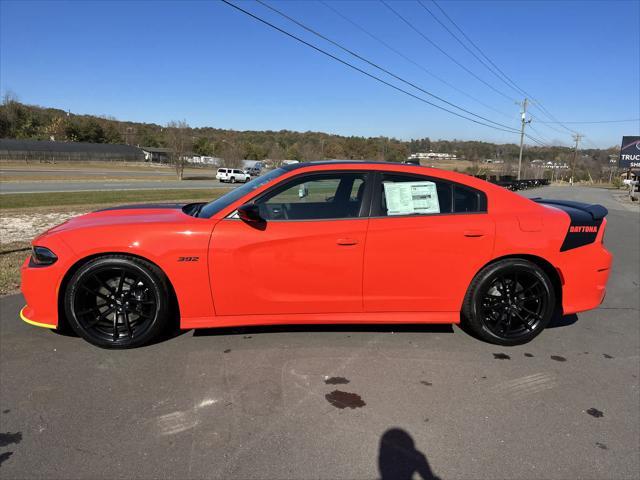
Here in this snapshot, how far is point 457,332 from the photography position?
4.08m

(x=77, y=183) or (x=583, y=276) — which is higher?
(x=583, y=276)

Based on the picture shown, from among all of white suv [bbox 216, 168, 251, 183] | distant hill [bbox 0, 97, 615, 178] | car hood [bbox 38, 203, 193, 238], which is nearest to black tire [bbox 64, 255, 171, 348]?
car hood [bbox 38, 203, 193, 238]

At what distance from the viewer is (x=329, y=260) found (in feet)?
11.3

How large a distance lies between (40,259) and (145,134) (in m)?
129

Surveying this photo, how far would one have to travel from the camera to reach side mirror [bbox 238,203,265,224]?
3326 mm

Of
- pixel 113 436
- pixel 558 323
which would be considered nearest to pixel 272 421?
pixel 113 436

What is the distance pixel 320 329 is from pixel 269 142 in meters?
112

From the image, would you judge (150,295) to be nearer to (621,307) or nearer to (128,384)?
(128,384)

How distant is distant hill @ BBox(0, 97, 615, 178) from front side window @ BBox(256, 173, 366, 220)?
50.9m

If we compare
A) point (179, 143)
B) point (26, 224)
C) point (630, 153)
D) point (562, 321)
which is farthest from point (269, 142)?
point (562, 321)

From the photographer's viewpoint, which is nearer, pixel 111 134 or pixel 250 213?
pixel 250 213

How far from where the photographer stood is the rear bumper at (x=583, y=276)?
3.76 metres

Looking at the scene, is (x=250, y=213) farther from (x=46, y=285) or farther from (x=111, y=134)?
(x=111, y=134)

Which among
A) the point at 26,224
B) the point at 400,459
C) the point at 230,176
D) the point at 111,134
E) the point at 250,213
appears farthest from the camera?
the point at 111,134
